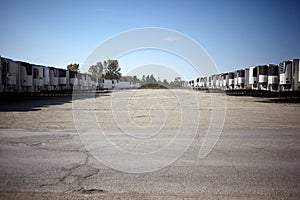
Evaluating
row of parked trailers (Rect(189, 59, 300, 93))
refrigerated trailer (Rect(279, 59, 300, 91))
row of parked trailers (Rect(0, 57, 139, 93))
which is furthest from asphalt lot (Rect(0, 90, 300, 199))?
row of parked trailers (Rect(189, 59, 300, 93))

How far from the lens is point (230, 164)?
5297mm

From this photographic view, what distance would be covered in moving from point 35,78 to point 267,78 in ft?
93.1

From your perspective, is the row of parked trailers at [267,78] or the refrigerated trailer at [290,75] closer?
the refrigerated trailer at [290,75]

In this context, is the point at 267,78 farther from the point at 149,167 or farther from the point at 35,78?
the point at 149,167

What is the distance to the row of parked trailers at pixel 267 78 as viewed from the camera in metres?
25.2

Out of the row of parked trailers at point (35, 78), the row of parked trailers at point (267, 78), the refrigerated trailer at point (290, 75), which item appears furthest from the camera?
the row of parked trailers at point (267, 78)

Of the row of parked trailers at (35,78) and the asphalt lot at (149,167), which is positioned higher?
the row of parked trailers at (35,78)

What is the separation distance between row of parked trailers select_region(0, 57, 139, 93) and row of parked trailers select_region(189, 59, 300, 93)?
2682 cm

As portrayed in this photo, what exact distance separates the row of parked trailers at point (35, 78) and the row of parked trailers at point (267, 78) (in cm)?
2682

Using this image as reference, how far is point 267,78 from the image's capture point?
→ 105 ft

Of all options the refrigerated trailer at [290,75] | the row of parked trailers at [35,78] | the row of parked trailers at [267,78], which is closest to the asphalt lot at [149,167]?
the row of parked trailers at [35,78]

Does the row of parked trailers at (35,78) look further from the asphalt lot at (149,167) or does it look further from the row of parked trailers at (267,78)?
the row of parked trailers at (267,78)

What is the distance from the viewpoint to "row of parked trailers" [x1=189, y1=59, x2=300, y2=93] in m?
25.2

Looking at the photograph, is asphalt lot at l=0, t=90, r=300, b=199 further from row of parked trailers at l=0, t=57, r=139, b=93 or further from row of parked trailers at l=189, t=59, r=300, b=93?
row of parked trailers at l=189, t=59, r=300, b=93
